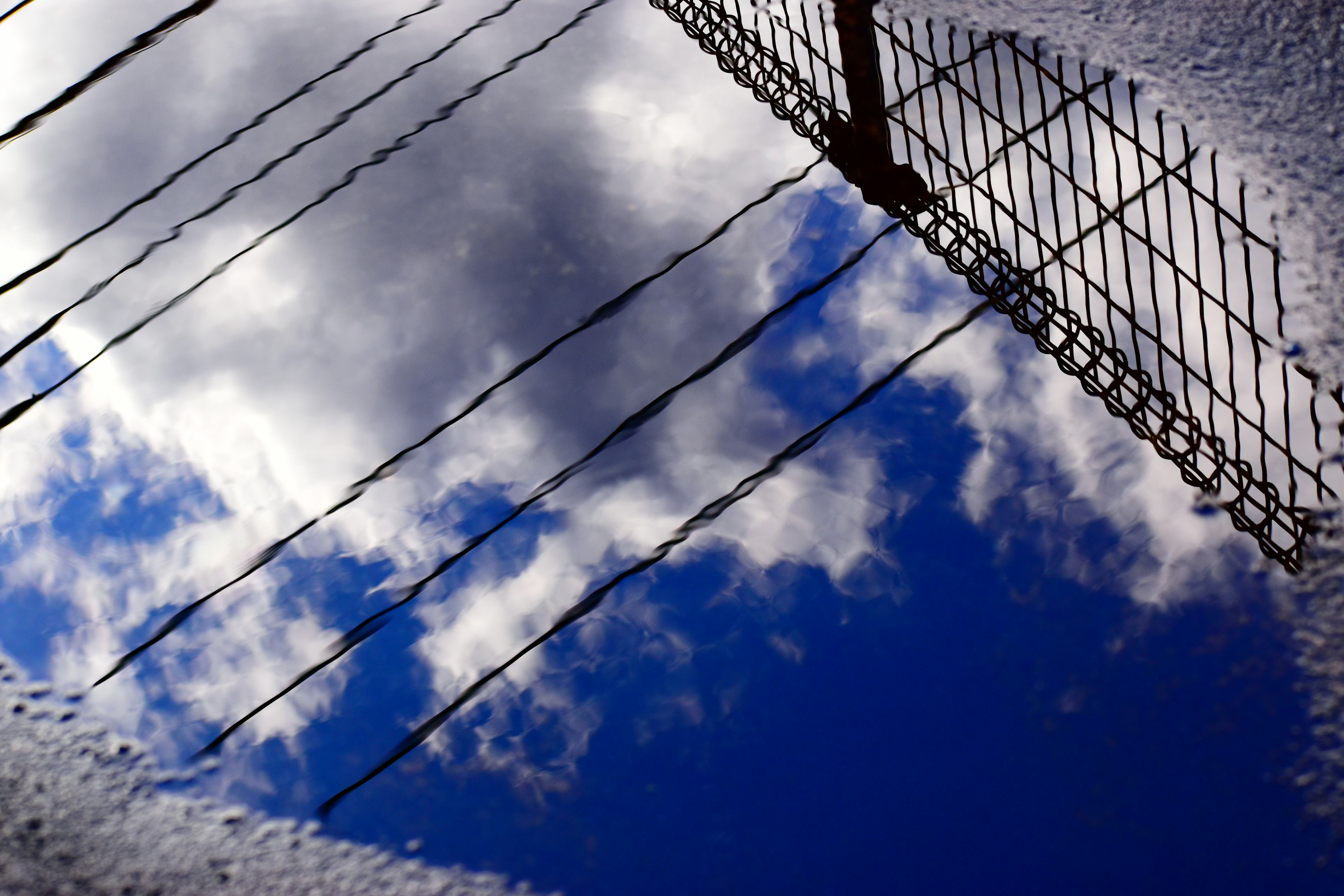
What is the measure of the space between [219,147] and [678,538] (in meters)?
1.32

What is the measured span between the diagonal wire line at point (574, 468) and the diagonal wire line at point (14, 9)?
6.95ft

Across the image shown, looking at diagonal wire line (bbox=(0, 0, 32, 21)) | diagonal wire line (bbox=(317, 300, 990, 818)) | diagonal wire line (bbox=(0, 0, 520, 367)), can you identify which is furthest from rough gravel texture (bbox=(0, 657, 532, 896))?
diagonal wire line (bbox=(0, 0, 32, 21))

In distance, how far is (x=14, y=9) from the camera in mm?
2562

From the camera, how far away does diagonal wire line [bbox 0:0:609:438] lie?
1.63m

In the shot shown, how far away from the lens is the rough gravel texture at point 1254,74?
142 cm

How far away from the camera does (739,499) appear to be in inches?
51.7

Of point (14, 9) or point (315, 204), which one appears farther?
point (14, 9)

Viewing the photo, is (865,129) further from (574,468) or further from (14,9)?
(14,9)

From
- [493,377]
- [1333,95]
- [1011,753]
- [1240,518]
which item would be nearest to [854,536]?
[1011,753]

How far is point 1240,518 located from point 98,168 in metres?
2.00

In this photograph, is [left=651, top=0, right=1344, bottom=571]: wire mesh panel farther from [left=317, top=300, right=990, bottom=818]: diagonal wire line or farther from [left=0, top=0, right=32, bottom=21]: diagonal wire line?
[left=0, top=0, right=32, bottom=21]: diagonal wire line

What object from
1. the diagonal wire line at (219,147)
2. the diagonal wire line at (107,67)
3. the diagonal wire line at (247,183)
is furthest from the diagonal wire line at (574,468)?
the diagonal wire line at (107,67)

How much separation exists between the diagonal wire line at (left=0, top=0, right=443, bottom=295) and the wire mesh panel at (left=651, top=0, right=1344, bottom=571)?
2.29 ft

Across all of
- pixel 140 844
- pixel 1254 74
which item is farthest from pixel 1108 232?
pixel 140 844
